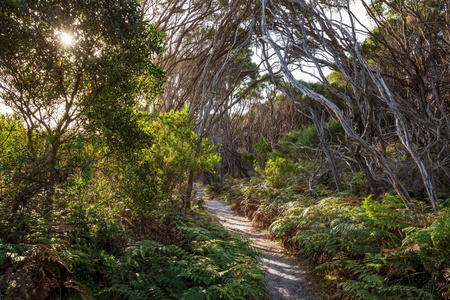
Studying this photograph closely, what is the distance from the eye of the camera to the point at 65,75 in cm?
277

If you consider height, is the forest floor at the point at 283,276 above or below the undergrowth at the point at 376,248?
below

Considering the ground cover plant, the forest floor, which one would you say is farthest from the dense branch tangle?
the forest floor

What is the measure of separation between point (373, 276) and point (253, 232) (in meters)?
3.57

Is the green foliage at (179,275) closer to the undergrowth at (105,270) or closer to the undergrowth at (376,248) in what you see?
the undergrowth at (105,270)

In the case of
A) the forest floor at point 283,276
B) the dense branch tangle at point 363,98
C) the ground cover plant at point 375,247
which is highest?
the dense branch tangle at point 363,98

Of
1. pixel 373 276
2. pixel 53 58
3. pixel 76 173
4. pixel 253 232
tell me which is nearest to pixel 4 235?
pixel 76 173

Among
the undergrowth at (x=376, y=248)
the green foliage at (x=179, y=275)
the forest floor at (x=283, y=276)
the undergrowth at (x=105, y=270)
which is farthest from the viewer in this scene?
the forest floor at (x=283, y=276)

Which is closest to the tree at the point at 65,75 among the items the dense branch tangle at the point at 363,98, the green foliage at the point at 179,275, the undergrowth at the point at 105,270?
the undergrowth at the point at 105,270

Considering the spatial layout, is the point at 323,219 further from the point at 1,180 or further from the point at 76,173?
the point at 1,180

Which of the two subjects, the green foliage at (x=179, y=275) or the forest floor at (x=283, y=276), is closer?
the green foliage at (x=179, y=275)

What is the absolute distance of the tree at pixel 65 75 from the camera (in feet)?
7.98

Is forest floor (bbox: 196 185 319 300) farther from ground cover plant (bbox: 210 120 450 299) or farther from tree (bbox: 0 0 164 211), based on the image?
tree (bbox: 0 0 164 211)

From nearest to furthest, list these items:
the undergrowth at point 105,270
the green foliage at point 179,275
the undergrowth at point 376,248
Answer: the undergrowth at point 105,270 < the green foliage at point 179,275 < the undergrowth at point 376,248

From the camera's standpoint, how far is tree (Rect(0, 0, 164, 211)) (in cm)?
243
